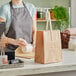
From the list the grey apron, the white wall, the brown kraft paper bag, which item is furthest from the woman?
the white wall

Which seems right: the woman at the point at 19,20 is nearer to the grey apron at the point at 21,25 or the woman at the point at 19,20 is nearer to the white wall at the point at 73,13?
the grey apron at the point at 21,25

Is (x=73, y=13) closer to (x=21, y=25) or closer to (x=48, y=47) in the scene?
(x=21, y=25)

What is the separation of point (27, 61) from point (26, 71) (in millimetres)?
239

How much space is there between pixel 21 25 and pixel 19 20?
0.26 ft

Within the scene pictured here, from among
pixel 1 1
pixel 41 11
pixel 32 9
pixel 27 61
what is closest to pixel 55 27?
pixel 41 11

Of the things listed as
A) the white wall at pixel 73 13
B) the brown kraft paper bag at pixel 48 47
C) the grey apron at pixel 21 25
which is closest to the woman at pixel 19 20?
the grey apron at pixel 21 25

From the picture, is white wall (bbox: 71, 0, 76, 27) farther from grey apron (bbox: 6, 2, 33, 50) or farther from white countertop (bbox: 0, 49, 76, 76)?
white countertop (bbox: 0, 49, 76, 76)

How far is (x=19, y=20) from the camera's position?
326 centimetres

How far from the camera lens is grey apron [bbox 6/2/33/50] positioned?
3.20 m

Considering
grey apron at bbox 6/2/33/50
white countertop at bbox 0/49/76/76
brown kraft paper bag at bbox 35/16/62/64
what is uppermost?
grey apron at bbox 6/2/33/50

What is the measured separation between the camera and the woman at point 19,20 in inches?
125

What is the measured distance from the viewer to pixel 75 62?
169 centimetres

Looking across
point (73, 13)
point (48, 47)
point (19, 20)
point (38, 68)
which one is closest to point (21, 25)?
point (19, 20)

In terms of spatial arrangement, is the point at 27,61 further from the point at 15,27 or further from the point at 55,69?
the point at 15,27
